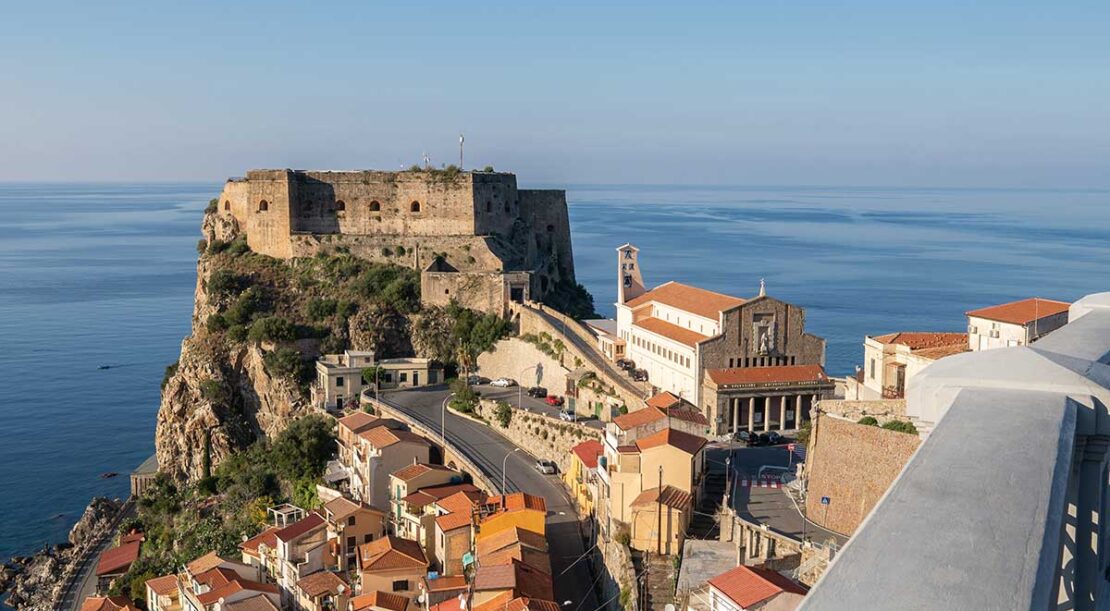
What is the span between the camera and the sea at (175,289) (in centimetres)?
4675

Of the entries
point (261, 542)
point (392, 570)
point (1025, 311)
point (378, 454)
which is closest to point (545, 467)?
point (378, 454)

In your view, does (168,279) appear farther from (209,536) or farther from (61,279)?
(209,536)

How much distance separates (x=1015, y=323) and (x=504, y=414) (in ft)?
51.2

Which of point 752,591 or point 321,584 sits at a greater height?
point 752,591

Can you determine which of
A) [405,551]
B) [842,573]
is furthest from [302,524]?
[842,573]

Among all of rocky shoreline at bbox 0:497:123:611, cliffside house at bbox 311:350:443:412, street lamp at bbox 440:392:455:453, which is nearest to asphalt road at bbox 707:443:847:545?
street lamp at bbox 440:392:455:453

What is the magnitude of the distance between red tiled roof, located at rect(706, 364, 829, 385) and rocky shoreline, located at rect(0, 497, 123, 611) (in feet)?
72.3

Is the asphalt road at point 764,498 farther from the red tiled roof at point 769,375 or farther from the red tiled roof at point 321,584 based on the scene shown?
the red tiled roof at point 321,584

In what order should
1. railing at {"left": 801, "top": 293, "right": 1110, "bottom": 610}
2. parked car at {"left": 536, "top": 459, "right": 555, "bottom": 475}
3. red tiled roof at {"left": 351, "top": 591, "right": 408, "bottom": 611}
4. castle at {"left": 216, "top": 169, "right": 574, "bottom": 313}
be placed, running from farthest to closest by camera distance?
1. castle at {"left": 216, "top": 169, "right": 574, "bottom": 313}
2. parked car at {"left": 536, "top": 459, "right": 555, "bottom": 475}
3. red tiled roof at {"left": 351, "top": 591, "right": 408, "bottom": 611}
4. railing at {"left": 801, "top": 293, "right": 1110, "bottom": 610}

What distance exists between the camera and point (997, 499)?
15.9 feet

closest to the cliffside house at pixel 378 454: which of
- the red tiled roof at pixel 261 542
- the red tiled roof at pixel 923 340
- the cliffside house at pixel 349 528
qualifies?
the cliffside house at pixel 349 528

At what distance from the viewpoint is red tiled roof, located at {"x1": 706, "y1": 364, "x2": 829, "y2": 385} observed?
29.0m

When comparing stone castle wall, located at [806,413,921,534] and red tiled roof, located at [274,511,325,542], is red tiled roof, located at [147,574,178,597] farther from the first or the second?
stone castle wall, located at [806,413,921,534]

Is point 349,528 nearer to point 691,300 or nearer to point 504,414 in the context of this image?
point 504,414
